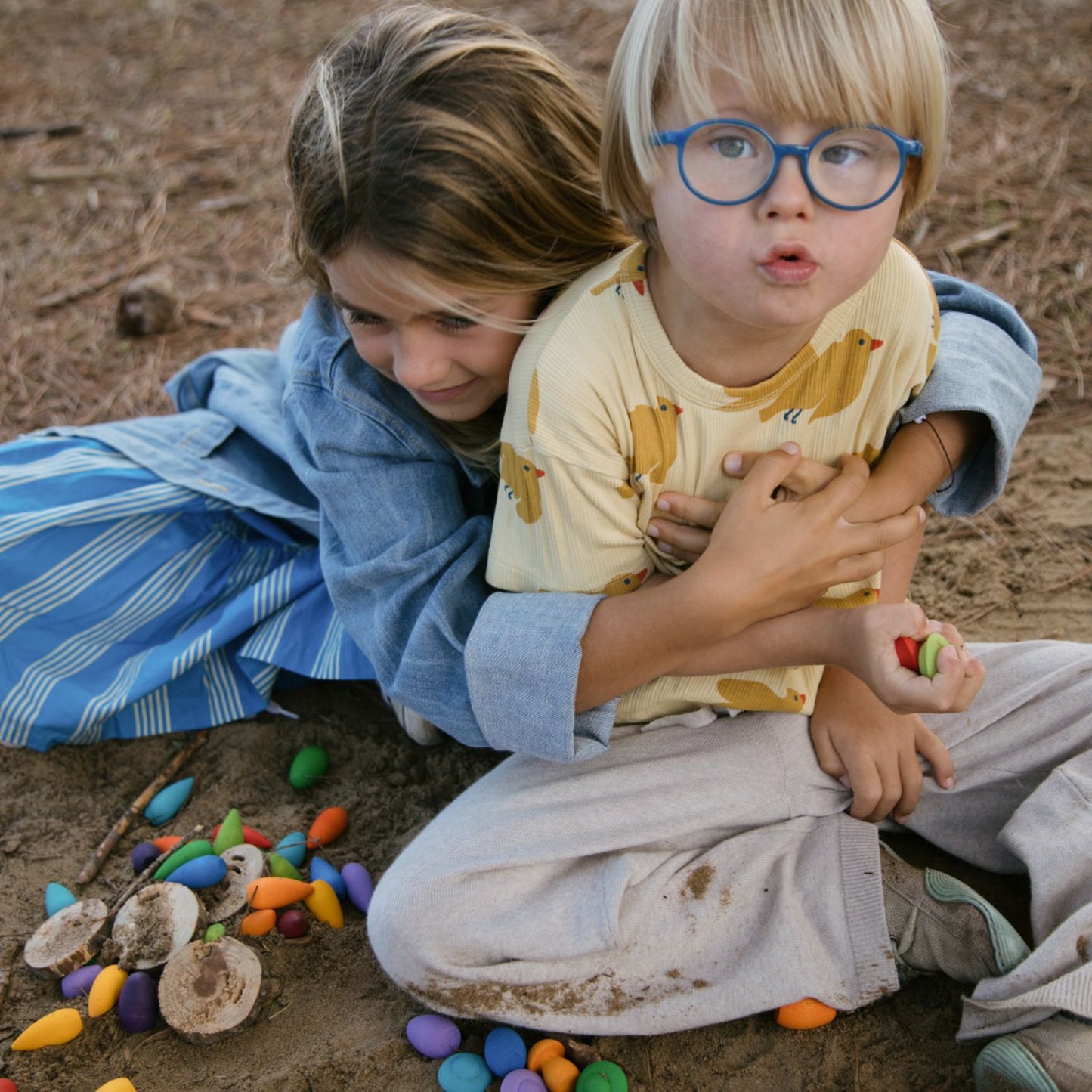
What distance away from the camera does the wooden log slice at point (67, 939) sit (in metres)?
1.78

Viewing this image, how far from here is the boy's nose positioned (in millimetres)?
1210

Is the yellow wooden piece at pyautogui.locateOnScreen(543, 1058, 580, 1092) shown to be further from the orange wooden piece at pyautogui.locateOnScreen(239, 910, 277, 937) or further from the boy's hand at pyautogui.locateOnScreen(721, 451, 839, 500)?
the boy's hand at pyautogui.locateOnScreen(721, 451, 839, 500)

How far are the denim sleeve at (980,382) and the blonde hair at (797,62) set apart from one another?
0.44 metres

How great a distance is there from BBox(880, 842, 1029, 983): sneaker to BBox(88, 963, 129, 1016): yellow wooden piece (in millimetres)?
1190

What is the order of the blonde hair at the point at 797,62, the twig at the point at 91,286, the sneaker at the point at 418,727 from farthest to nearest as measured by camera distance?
1. the twig at the point at 91,286
2. the sneaker at the point at 418,727
3. the blonde hair at the point at 797,62

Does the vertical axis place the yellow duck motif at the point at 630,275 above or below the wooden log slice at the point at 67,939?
above

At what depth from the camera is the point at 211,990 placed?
1.68 m

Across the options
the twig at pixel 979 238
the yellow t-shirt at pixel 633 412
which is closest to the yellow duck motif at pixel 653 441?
the yellow t-shirt at pixel 633 412

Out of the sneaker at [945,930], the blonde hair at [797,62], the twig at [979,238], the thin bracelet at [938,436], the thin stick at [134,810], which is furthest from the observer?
the twig at [979,238]

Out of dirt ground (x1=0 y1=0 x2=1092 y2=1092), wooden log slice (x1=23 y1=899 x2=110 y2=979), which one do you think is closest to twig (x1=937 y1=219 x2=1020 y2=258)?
dirt ground (x1=0 y1=0 x2=1092 y2=1092)

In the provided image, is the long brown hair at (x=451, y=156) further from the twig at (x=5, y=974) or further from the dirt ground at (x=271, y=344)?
the twig at (x=5, y=974)

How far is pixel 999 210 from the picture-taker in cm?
343

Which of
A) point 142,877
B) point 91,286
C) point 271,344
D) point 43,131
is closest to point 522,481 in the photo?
point 142,877

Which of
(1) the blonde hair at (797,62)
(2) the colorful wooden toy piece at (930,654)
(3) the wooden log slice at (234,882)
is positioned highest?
(1) the blonde hair at (797,62)
